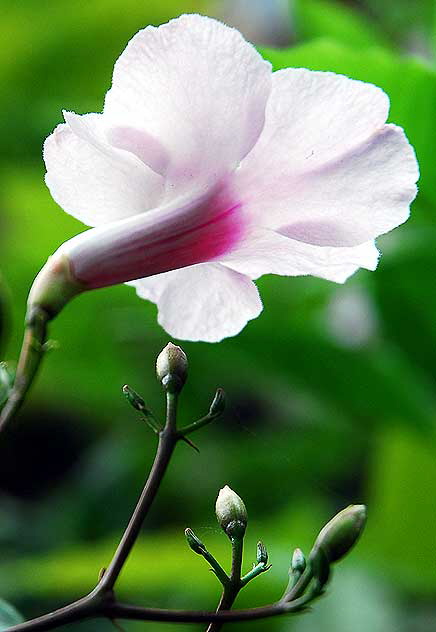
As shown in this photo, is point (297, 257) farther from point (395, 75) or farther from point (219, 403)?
point (395, 75)

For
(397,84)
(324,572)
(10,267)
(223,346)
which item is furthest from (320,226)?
(10,267)

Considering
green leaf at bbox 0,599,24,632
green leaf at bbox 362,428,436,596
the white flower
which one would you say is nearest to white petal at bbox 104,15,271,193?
Result: the white flower

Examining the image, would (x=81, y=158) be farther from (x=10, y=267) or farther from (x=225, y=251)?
(x=10, y=267)

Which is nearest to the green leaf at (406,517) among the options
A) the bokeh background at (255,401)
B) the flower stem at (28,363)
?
the bokeh background at (255,401)

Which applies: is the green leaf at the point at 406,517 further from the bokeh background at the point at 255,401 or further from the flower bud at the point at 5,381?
the flower bud at the point at 5,381

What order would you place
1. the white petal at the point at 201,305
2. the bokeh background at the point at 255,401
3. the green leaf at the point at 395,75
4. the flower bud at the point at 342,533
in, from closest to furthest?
the flower bud at the point at 342,533 < the white petal at the point at 201,305 < the green leaf at the point at 395,75 < the bokeh background at the point at 255,401

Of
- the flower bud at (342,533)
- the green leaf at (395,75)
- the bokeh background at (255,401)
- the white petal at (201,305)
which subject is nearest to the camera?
the flower bud at (342,533)
